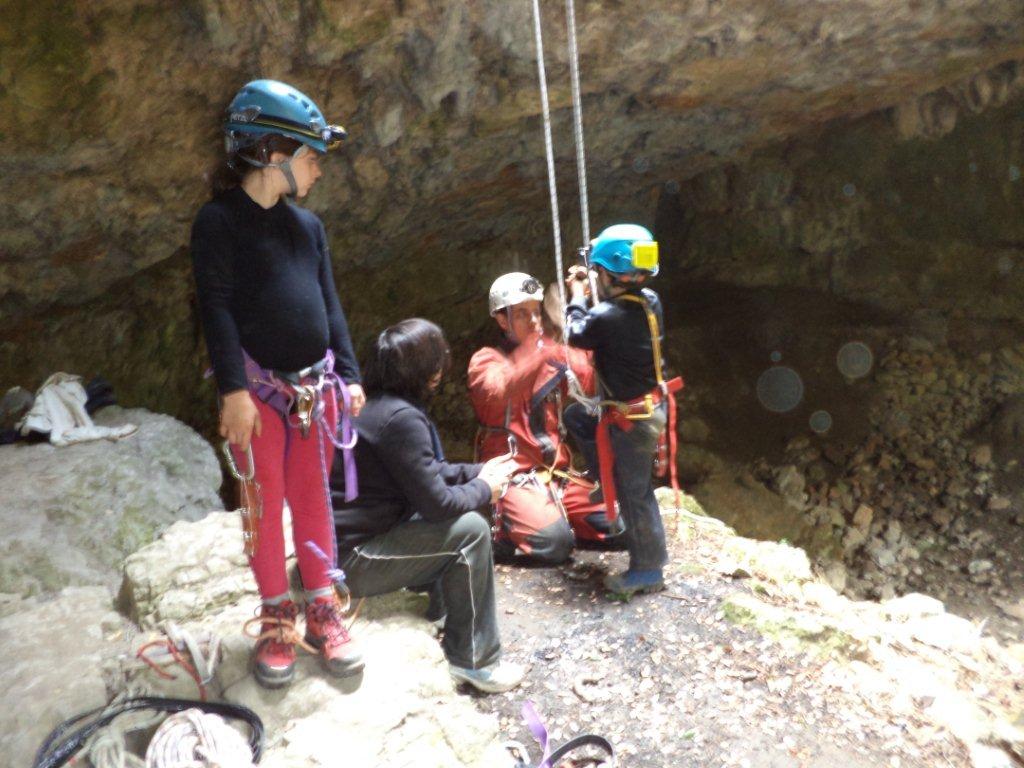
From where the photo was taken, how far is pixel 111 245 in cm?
455

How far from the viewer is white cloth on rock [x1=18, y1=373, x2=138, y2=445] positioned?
4.00 m

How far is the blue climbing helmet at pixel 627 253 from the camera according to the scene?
332 cm

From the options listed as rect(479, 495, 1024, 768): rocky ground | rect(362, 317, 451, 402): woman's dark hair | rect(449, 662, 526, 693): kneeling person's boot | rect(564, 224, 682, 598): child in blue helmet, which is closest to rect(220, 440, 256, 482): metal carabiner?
rect(362, 317, 451, 402): woman's dark hair

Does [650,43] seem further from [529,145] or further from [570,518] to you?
[570,518]

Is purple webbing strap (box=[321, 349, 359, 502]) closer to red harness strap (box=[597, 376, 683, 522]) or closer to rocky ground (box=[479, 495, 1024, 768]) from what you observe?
rocky ground (box=[479, 495, 1024, 768])

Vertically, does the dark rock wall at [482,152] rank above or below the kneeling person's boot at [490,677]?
above

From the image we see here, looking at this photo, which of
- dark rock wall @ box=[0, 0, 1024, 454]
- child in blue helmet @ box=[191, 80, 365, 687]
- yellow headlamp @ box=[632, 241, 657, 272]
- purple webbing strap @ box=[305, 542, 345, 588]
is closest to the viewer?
child in blue helmet @ box=[191, 80, 365, 687]

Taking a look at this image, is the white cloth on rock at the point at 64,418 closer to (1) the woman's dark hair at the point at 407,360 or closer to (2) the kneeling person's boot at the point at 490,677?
(1) the woman's dark hair at the point at 407,360

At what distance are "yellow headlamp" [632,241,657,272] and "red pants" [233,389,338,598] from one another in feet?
5.19

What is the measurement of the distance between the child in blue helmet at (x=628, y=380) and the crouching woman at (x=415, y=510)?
95cm

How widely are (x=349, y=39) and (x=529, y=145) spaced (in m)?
2.46

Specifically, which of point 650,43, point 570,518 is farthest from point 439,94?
point 570,518

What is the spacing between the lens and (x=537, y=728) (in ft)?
8.64

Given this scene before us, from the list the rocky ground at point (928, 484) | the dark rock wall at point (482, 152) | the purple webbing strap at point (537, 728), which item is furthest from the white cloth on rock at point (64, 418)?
the rocky ground at point (928, 484)
